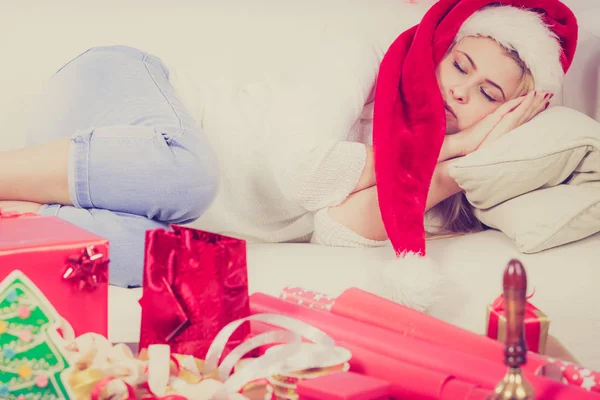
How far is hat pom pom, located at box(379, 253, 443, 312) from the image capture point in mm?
1021

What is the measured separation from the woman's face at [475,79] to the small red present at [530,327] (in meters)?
0.66

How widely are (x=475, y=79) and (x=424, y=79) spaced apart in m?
0.11

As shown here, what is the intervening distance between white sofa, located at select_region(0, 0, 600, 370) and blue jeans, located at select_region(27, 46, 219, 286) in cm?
10

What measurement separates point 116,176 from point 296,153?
1.10 ft

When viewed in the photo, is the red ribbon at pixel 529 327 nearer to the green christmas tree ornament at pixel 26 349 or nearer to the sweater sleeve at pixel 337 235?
the green christmas tree ornament at pixel 26 349

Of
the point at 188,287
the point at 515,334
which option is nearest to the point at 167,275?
the point at 188,287

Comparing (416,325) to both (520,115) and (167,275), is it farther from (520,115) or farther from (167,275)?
(520,115)

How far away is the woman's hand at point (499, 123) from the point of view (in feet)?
4.18

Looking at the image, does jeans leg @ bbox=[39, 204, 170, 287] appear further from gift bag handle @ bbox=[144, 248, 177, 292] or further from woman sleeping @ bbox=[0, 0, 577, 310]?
gift bag handle @ bbox=[144, 248, 177, 292]

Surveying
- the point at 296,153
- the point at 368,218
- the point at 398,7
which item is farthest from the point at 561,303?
the point at 398,7

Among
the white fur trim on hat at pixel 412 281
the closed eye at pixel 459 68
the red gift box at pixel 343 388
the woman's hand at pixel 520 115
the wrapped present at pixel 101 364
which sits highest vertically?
the closed eye at pixel 459 68

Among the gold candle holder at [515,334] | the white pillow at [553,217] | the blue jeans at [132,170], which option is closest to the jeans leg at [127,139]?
the blue jeans at [132,170]

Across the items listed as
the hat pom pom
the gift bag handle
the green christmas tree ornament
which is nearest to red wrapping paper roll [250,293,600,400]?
the gift bag handle

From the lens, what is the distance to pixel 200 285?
0.68 meters
